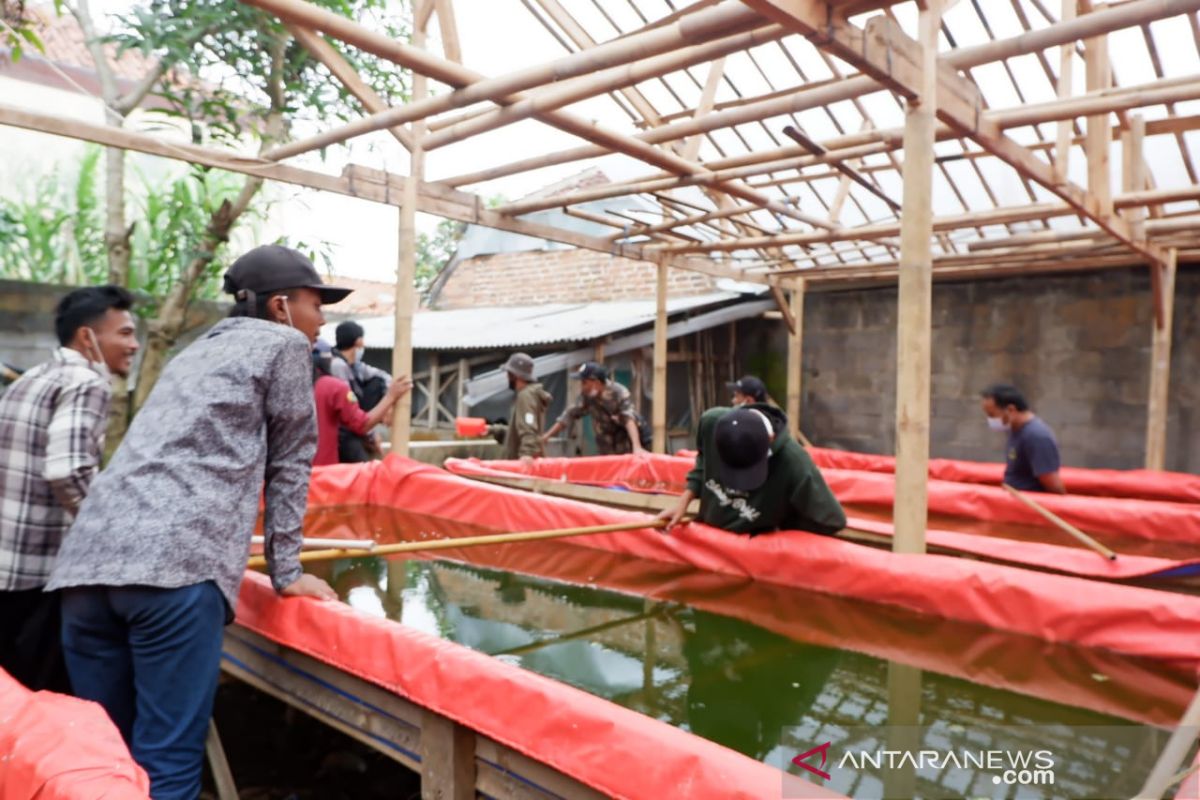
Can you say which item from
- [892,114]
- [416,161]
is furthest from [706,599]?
[892,114]

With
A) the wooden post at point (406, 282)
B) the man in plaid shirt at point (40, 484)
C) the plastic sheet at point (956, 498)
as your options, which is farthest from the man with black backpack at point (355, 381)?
the man in plaid shirt at point (40, 484)

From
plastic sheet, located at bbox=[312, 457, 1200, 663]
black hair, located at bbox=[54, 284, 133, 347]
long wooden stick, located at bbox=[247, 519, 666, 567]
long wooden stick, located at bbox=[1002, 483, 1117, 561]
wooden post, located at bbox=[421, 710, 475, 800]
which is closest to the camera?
wooden post, located at bbox=[421, 710, 475, 800]

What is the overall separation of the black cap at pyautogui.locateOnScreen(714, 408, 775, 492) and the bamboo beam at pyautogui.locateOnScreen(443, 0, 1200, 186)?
1.54 metres

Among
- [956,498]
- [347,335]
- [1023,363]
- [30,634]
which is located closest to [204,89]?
[347,335]

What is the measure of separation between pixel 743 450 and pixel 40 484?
8.28 ft

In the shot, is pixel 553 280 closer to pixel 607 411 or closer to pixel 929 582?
pixel 607 411

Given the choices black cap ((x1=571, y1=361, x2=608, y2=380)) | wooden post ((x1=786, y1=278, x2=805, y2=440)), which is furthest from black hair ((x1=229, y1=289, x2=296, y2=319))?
wooden post ((x1=786, y1=278, x2=805, y2=440))

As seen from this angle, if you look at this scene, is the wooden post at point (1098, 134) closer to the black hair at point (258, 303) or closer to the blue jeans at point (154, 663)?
the black hair at point (258, 303)

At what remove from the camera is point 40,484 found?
82.0 inches

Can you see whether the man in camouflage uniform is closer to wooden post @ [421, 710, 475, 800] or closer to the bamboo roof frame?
the bamboo roof frame

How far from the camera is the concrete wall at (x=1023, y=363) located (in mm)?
7578

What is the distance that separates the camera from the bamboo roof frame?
118 inches

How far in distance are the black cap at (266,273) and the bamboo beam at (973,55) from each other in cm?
186

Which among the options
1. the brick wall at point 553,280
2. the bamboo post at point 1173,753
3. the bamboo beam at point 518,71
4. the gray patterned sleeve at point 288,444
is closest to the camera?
the bamboo post at point 1173,753
